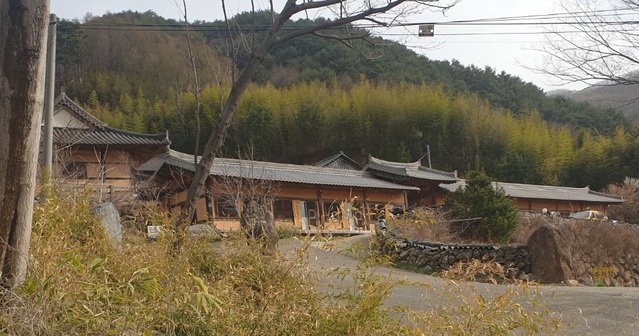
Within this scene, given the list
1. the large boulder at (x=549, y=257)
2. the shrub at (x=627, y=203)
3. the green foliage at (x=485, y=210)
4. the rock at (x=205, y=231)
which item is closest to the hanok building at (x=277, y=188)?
the green foliage at (x=485, y=210)

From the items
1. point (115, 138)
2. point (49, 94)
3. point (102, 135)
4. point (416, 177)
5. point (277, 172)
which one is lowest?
point (416, 177)

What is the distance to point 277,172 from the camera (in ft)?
71.6

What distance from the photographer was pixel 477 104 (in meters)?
39.1

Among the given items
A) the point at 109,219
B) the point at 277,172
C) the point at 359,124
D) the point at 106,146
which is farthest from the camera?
the point at 359,124

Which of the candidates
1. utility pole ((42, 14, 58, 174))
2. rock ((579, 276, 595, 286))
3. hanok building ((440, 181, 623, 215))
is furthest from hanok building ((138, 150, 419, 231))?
utility pole ((42, 14, 58, 174))

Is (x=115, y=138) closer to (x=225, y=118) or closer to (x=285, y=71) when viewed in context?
(x=225, y=118)

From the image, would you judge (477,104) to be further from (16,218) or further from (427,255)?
(16,218)

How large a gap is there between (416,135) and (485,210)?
20.3 m

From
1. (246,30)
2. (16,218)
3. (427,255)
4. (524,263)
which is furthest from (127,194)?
(16,218)

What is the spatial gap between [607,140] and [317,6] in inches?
1434

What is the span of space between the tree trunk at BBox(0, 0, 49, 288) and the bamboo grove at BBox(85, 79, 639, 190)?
33.2 m

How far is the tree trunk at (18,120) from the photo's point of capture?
3055 mm

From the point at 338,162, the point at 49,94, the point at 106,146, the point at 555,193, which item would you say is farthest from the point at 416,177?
the point at 49,94

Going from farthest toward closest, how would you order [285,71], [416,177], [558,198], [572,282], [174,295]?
[285,71]
[558,198]
[416,177]
[572,282]
[174,295]
